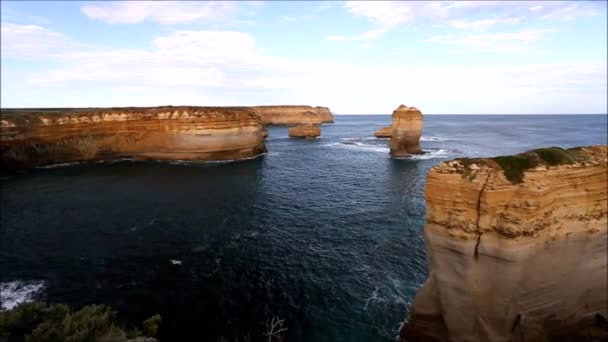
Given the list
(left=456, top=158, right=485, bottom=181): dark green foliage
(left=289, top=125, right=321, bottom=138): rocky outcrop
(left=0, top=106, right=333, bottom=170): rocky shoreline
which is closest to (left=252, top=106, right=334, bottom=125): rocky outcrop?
(left=289, top=125, right=321, bottom=138): rocky outcrop

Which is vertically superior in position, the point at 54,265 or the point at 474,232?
the point at 474,232

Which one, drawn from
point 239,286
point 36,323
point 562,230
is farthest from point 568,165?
point 36,323

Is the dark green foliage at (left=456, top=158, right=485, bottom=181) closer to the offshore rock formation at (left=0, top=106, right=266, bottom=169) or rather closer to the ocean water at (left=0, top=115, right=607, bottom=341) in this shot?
the ocean water at (left=0, top=115, right=607, bottom=341)

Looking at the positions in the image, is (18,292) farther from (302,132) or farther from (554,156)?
(302,132)

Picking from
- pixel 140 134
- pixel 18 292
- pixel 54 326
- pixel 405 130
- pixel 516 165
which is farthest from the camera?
pixel 405 130

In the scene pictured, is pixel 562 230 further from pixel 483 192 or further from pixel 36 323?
pixel 36 323

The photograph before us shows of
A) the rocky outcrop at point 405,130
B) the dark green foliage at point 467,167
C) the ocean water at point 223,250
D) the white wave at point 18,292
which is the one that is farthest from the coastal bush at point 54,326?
the rocky outcrop at point 405,130

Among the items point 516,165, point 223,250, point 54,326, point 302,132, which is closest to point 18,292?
point 223,250

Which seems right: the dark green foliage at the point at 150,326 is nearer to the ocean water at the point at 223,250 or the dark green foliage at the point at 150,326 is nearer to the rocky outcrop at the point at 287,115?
the ocean water at the point at 223,250
